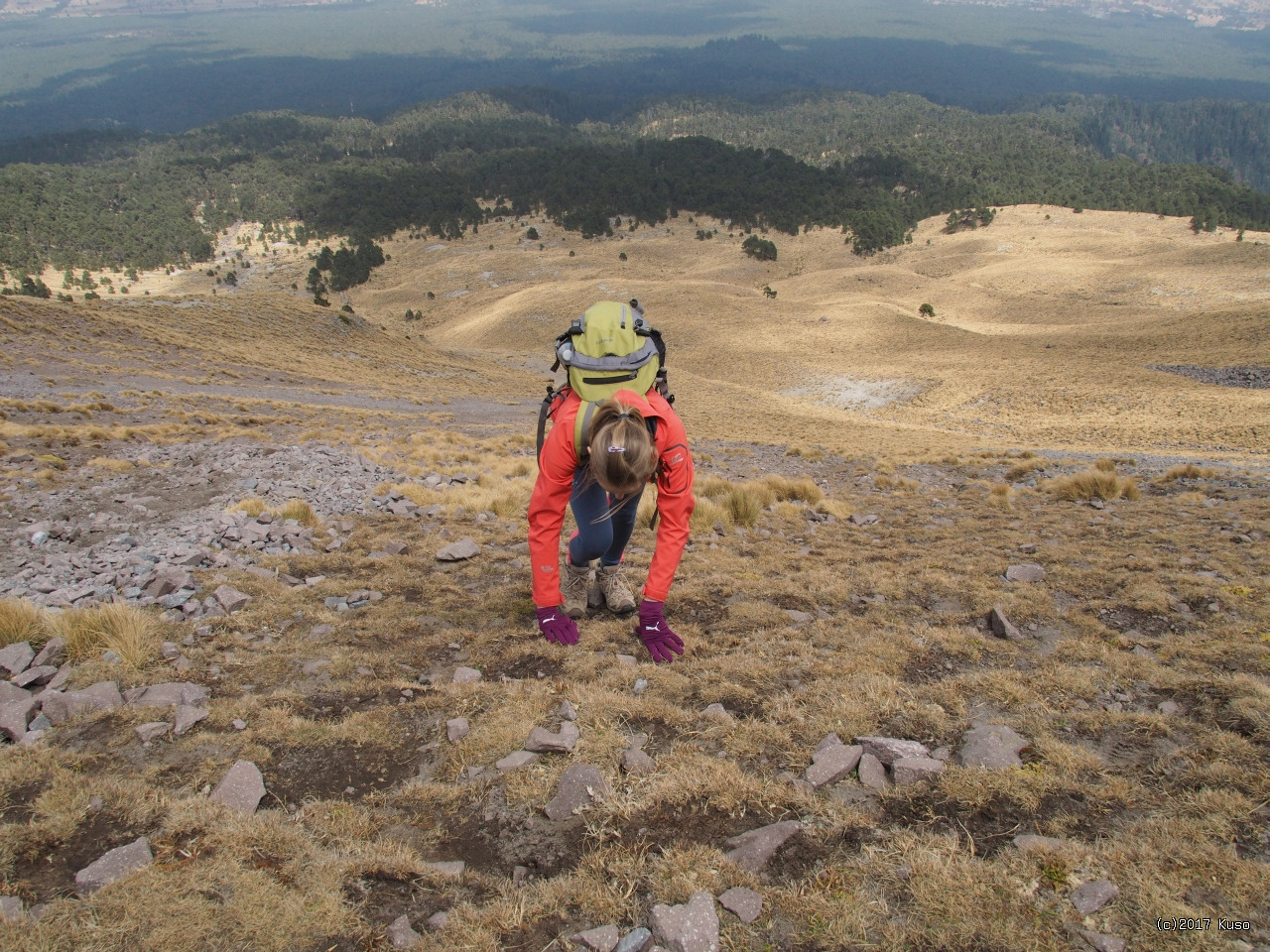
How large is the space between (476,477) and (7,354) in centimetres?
2056

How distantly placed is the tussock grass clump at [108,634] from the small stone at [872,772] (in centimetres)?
427

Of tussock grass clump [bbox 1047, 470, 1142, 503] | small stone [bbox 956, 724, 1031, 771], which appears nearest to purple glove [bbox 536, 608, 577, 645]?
small stone [bbox 956, 724, 1031, 771]

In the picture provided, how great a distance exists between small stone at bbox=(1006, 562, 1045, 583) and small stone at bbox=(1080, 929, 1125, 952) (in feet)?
14.0

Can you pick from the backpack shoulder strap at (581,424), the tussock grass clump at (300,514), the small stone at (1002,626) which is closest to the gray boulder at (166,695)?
the backpack shoulder strap at (581,424)

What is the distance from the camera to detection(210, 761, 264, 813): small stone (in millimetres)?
2809

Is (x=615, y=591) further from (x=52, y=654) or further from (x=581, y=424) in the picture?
(x=52, y=654)

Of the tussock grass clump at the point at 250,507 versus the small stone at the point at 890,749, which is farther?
the tussock grass clump at the point at 250,507

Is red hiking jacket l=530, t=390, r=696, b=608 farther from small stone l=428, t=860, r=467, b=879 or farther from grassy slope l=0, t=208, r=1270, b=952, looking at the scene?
small stone l=428, t=860, r=467, b=879

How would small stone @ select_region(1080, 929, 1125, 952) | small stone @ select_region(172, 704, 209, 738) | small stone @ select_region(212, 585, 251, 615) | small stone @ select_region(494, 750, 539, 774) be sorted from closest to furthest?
small stone @ select_region(1080, 929, 1125, 952) → small stone @ select_region(494, 750, 539, 774) → small stone @ select_region(172, 704, 209, 738) → small stone @ select_region(212, 585, 251, 615)

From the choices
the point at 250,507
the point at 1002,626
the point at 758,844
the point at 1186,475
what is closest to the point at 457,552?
the point at 250,507

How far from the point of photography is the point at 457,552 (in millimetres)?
6410

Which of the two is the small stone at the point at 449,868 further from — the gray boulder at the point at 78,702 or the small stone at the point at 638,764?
the gray boulder at the point at 78,702

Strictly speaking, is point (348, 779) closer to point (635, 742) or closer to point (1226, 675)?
point (635, 742)

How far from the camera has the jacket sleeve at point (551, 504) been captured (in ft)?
12.9
